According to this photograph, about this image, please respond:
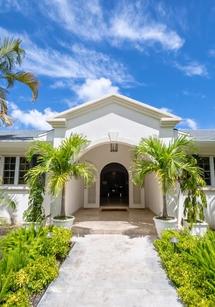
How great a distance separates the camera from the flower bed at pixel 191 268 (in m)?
4.07

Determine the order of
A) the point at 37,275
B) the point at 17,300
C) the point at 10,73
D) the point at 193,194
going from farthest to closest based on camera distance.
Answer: the point at 10,73 → the point at 193,194 → the point at 37,275 → the point at 17,300

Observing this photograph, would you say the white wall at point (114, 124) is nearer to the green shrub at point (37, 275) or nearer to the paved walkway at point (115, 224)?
the paved walkway at point (115, 224)

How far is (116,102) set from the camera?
32.7ft

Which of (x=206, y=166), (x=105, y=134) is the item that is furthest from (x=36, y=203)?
(x=206, y=166)

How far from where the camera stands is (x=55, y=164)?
8.00 meters

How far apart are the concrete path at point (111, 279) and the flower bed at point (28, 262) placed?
311mm

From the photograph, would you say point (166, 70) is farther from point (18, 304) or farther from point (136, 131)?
point (18, 304)

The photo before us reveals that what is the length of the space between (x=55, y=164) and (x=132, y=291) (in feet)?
16.3

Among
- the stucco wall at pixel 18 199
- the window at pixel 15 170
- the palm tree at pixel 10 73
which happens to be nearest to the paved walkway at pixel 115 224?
the stucco wall at pixel 18 199

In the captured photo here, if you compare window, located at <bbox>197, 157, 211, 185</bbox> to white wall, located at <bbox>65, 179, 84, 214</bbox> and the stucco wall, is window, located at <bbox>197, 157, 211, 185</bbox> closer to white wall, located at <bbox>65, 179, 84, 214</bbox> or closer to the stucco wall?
white wall, located at <bbox>65, 179, 84, 214</bbox>

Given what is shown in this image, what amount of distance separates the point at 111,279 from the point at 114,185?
1250 centimetres

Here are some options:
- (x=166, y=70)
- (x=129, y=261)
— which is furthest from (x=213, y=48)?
(x=129, y=261)

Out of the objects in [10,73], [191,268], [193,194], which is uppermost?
[10,73]

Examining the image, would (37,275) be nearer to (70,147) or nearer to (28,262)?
(28,262)
